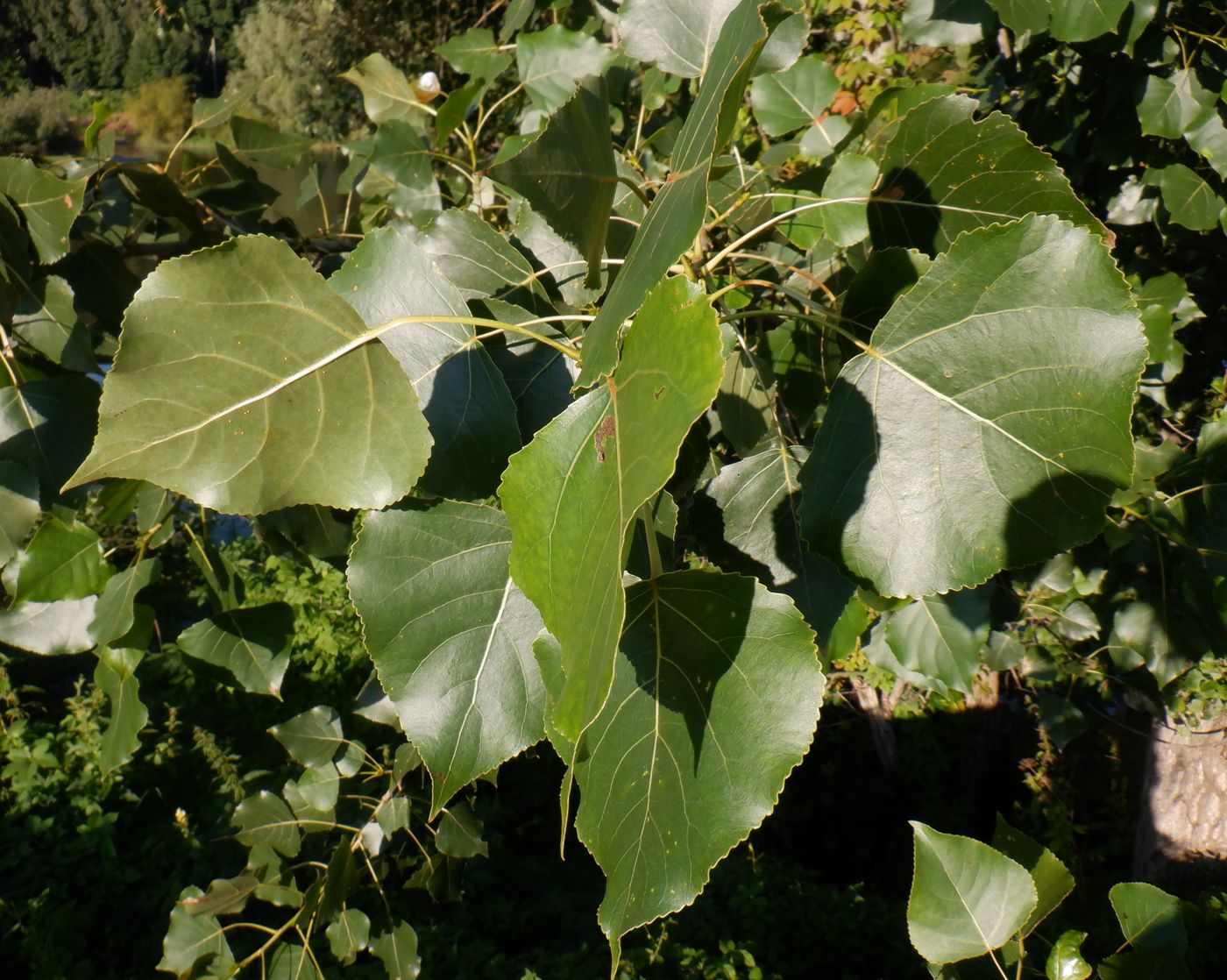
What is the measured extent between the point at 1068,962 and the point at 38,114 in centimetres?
1631

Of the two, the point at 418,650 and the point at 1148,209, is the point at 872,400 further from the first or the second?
the point at 1148,209

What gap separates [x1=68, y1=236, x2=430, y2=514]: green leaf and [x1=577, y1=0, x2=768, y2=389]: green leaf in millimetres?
142

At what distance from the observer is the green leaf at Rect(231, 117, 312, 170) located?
134 centimetres

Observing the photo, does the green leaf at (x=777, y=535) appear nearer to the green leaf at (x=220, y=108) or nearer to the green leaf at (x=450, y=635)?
the green leaf at (x=450, y=635)

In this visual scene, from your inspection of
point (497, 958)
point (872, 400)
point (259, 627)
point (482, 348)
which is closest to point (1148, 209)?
point (872, 400)

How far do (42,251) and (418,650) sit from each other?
26.4 inches

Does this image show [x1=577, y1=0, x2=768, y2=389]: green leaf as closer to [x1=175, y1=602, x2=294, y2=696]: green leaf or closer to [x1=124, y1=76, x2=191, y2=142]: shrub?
[x1=175, y1=602, x2=294, y2=696]: green leaf

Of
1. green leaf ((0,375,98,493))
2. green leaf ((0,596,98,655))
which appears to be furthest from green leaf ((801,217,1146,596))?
green leaf ((0,596,98,655))

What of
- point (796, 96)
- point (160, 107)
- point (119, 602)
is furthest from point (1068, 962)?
point (160, 107)

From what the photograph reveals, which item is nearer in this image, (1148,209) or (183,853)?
(1148,209)

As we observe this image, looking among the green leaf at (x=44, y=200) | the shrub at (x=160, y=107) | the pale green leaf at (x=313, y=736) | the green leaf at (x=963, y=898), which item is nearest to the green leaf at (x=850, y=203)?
the green leaf at (x=963, y=898)

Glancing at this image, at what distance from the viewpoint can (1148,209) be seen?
177 cm

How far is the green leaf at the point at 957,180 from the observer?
65 cm

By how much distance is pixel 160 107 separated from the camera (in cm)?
1588
